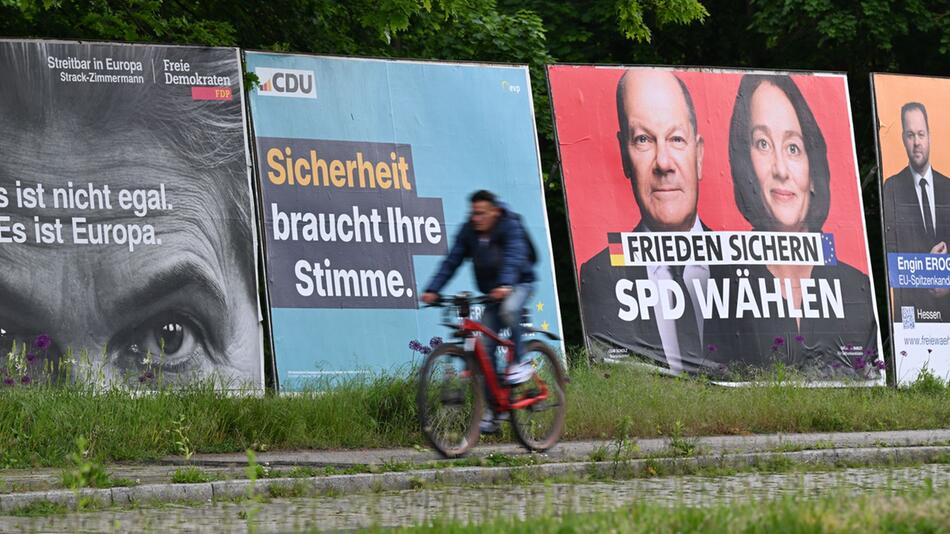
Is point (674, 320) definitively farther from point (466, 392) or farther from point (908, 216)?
point (466, 392)

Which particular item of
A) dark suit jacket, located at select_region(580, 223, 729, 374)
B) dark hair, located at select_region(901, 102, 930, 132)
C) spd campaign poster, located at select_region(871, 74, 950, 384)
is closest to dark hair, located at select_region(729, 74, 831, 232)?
spd campaign poster, located at select_region(871, 74, 950, 384)

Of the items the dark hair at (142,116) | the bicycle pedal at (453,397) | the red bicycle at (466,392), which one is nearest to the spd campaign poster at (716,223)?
the dark hair at (142,116)

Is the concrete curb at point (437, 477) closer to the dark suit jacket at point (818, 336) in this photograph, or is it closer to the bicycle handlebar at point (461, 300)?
the bicycle handlebar at point (461, 300)

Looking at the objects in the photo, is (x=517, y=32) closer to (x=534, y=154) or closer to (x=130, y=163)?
(x=534, y=154)

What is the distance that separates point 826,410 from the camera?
45.9ft

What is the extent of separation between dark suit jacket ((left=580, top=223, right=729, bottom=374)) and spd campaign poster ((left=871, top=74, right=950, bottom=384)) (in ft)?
10.5

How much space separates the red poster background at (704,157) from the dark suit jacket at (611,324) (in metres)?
0.25

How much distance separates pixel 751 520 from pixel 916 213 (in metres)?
13.8

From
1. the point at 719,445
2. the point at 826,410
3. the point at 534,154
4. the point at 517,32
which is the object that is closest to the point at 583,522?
the point at 719,445

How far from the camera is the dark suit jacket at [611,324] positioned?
16.5m

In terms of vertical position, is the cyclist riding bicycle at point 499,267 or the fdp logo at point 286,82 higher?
the fdp logo at point 286,82

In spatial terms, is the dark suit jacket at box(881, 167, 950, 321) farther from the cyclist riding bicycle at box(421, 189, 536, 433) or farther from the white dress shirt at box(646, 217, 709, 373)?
the cyclist riding bicycle at box(421, 189, 536, 433)

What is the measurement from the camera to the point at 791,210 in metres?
17.9

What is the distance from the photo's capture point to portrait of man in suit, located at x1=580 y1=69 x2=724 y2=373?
16.6 m
